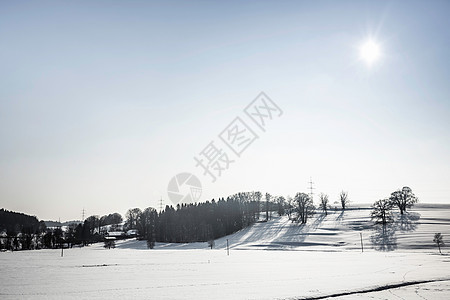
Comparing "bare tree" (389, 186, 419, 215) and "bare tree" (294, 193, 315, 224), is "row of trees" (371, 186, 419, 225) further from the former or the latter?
"bare tree" (294, 193, 315, 224)

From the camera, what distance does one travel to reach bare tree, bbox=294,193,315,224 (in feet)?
388

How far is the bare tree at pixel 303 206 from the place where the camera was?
388 ft

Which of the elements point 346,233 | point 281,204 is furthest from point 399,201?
point 281,204

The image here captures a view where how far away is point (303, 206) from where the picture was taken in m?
119

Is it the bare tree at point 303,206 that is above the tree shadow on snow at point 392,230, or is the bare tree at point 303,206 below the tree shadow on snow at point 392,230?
above

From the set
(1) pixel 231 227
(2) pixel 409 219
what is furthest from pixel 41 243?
(2) pixel 409 219

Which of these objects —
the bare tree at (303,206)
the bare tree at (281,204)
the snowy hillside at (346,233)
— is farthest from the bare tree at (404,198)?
the bare tree at (281,204)

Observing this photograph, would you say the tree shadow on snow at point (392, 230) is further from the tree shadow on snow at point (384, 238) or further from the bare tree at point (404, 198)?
the bare tree at point (404, 198)

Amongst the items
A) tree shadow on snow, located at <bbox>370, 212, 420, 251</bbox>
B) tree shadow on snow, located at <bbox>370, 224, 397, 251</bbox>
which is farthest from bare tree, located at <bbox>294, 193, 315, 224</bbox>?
tree shadow on snow, located at <bbox>370, 224, 397, 251</bbox>

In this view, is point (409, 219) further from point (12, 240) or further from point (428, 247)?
point (12, 240)

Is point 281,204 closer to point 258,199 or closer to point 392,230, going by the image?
point 258,199

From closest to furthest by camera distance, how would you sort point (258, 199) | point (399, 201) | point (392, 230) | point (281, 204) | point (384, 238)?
point (384, 238)
point (392, 230)
point (399, 201)
point (281, 204)
point (258, 199)

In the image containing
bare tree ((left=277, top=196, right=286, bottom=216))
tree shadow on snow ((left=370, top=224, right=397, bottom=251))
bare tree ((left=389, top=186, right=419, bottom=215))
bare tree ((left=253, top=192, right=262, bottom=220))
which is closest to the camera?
tree shadow on snow ((left=370, top=224, right=397, bottom=251))

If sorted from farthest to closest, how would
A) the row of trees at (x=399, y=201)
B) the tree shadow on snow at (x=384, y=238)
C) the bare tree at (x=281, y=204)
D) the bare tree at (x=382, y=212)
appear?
the bare tree at (x=281, y=204)
the row of trees at (x=399, y=201)
the bare tree at (x=382, y=212)
the tree shadow on snow at (x=384, y=238)
